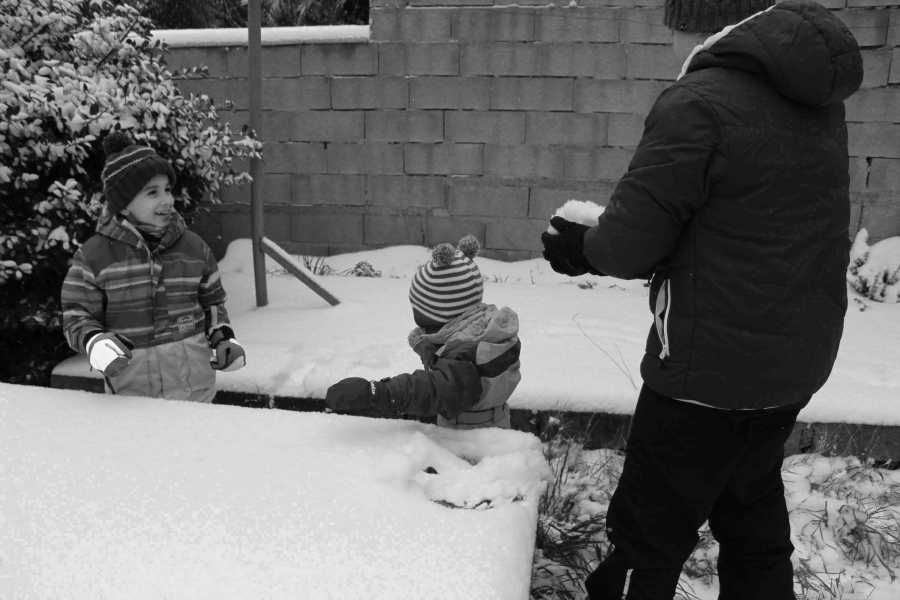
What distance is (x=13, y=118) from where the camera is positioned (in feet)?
8.98

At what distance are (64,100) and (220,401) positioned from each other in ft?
4.77

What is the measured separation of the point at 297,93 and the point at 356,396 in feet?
12.5

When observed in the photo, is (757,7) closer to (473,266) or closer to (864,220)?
(473,266)

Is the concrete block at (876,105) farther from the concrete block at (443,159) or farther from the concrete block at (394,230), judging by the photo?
the concrete block at (394,230)

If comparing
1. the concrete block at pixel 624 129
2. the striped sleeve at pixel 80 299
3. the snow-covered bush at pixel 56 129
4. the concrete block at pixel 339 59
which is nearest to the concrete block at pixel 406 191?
the concrete block at pixel 339 59

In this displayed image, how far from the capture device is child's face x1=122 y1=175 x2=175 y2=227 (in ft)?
6.57

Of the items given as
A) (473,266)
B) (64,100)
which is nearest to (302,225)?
(64,100)

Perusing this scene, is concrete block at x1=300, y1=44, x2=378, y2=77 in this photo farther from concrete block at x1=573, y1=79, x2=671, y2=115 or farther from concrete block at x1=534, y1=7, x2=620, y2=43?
concrete block at x1=573, y1=79, x2=671, y2=115

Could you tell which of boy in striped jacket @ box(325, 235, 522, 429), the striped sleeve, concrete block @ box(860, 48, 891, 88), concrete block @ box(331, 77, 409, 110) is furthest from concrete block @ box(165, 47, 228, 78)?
concrete block @ box(860, 48, 891, 88)

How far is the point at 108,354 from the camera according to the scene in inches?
67.0

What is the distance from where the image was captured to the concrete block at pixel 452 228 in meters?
4.80

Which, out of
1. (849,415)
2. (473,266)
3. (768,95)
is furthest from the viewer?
(849,415)

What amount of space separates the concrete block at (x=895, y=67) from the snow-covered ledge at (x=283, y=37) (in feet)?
11.0

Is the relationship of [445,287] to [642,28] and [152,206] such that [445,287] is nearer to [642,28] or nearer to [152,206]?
[152,206]
